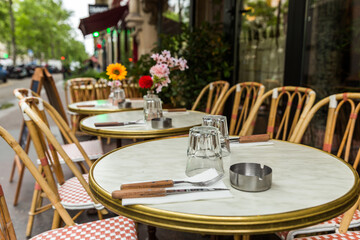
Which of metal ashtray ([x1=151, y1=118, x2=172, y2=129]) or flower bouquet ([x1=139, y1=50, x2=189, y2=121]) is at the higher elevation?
flower bouquet ([x1=139, y1=50, x2=189, y2=121])

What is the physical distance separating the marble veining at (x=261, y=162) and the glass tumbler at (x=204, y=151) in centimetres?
7

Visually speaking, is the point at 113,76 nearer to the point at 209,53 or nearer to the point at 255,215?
the point at 209,53

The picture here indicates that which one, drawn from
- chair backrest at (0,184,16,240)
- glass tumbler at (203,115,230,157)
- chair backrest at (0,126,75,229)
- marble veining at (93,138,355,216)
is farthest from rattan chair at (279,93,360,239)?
chair backrest at (0,184,16,240)

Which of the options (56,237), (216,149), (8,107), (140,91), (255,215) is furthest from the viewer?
(8,107)

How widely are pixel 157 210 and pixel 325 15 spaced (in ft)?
9.63

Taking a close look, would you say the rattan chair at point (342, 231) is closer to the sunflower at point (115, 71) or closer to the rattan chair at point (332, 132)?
the rattan chair at point (332, 132)

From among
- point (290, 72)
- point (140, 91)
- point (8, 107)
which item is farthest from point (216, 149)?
point (8, 107)

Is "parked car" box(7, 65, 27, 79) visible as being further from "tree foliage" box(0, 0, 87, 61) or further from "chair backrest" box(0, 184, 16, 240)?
"chair backrest" box(0, 184, 16, 240)

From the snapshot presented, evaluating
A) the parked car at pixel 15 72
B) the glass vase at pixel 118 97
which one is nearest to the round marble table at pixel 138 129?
the glass vase at pixel 118 97

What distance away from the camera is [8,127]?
21.2ft

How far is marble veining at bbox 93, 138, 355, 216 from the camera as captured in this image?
36.6 inches

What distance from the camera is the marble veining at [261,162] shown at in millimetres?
930

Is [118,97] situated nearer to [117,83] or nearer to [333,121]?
[117,83]

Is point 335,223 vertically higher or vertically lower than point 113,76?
lower
